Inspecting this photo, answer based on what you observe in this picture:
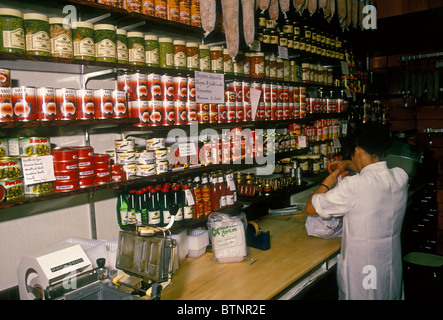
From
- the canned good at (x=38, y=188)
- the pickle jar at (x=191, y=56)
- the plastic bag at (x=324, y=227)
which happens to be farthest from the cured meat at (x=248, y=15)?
the canned good at (x=38, y=188)

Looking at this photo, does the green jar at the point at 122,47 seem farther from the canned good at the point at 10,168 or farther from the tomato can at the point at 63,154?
the canned good at the point at 10,168

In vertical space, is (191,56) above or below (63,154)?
above

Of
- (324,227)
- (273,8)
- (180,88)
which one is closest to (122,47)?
(180,88)

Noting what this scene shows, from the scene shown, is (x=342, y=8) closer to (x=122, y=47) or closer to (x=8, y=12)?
(x=122, y=47)

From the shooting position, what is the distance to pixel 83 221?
2207mm

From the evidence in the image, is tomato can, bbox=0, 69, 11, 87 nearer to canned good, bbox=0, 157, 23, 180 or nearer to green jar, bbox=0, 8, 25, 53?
green jar, bbox=0, 8, 25, 53

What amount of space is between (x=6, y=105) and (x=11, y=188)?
372 mm

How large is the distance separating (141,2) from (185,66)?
1.55ft

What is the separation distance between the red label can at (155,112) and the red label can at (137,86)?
0.24 ft

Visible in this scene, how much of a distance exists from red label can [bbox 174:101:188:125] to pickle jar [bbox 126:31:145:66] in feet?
1.18

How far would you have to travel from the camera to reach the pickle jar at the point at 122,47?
194cm

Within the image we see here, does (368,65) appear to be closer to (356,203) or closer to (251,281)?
(356,203)

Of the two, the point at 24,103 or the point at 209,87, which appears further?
the point at 209,87

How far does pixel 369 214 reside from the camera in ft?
6.87
